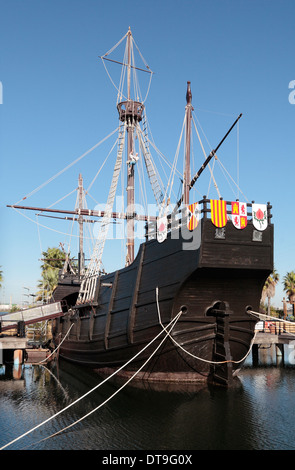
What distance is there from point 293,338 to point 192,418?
1268cm

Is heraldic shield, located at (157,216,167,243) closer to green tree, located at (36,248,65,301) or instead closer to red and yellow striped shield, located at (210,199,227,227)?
red and yellow striped shield, located at (210,199,227,227)

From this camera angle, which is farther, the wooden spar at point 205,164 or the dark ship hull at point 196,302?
the wooden spar at point 205,164

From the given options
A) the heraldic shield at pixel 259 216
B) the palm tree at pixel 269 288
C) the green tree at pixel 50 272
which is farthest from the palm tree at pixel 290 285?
the heraldic shield at pixel 259 216

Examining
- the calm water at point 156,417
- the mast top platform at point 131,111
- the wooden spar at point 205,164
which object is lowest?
the calm water at point 156,417

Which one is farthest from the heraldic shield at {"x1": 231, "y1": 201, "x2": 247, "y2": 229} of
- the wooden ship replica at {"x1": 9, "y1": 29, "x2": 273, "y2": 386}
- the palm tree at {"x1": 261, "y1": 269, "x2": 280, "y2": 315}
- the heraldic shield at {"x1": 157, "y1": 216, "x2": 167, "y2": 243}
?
the palm tree at {"x1": 261, "y1": 269, "x2": 280, "y2": 315}

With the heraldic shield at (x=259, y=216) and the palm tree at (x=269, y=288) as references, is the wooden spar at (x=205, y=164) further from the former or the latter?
the palm tree at (x=269, y=288)

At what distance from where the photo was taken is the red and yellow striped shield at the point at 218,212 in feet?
43.1

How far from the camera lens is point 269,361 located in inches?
898

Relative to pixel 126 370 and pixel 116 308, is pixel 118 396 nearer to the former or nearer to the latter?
pixel 126 370

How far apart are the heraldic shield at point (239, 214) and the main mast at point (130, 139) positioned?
30.5 ft

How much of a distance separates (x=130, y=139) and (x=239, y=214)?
1205cm

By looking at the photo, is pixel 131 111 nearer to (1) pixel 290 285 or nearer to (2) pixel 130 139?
(2) pixel 130 139

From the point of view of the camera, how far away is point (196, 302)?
45.8ft

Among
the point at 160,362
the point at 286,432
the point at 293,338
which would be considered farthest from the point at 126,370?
the point at 293,338
